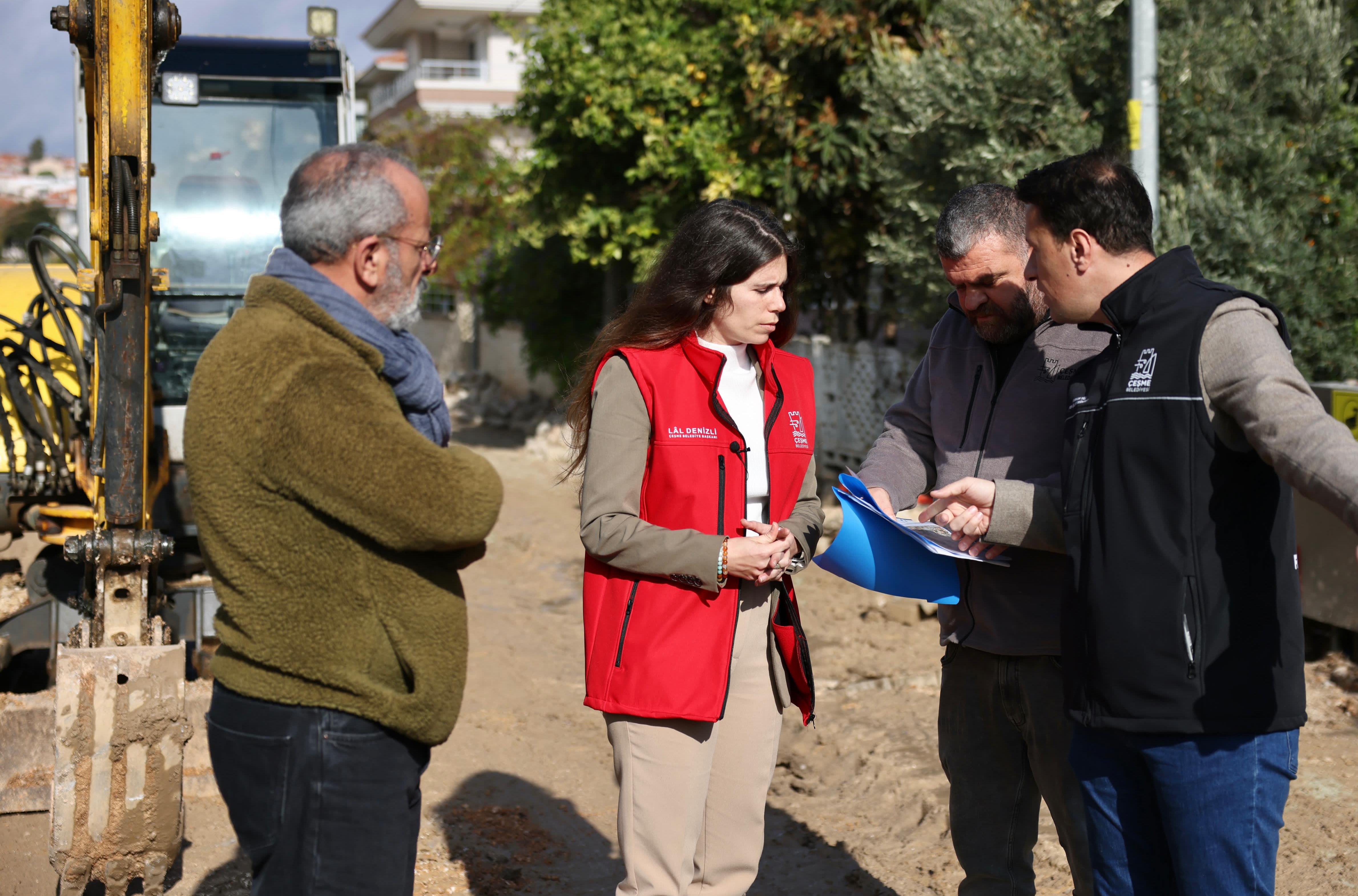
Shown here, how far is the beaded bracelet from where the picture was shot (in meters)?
2.69

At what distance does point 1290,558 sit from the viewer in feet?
7.29

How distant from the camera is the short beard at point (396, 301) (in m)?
2.15

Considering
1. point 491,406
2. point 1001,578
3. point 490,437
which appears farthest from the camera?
point 491,406

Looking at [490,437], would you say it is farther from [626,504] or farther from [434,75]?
[434,75]

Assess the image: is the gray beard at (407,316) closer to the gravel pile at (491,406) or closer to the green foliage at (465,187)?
the gravel pile at (491,406)

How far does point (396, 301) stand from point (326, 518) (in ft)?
1.41

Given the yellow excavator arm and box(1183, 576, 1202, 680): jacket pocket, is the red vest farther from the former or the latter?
the yellow excavator arm

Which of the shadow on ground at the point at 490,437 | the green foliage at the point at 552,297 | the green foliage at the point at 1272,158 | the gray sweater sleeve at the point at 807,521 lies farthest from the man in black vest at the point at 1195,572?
the green foliage at the point at 552,297

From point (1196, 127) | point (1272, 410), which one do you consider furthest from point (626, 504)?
point (1196, 127)

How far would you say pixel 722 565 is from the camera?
2.70 meters

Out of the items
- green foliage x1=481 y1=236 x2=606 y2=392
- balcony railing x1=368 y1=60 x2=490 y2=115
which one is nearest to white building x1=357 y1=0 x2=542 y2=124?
balcony railing x1=368 y1=60 x2=490 y2=115

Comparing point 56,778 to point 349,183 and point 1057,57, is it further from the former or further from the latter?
point 1057,57

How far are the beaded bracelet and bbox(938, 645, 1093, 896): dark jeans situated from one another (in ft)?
2.50

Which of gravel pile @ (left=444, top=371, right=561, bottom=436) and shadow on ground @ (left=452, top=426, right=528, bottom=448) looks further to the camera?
gravel pile @ (left=444, top=371, right=561, bottom=436)
